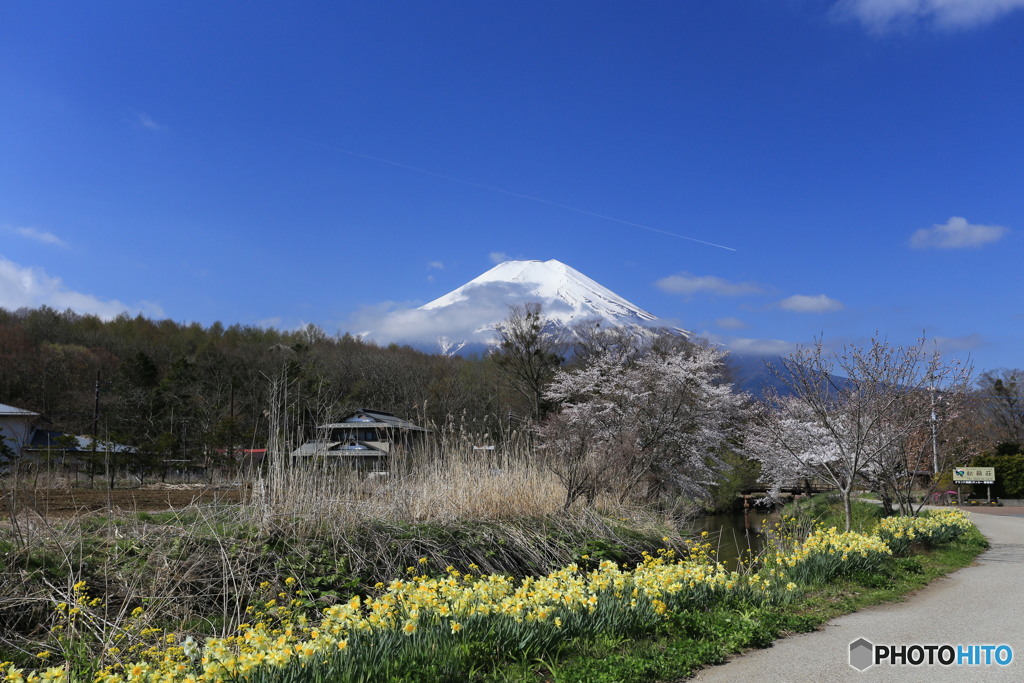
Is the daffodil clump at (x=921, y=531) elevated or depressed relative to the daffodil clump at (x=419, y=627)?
depressed

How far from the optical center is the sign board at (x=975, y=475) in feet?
100

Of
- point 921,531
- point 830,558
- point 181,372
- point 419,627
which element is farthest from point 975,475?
point 181,372

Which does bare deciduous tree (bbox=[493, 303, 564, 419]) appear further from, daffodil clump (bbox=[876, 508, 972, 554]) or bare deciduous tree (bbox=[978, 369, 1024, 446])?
bare deciduous tree (bbox=[978, 369, 1024, 446])

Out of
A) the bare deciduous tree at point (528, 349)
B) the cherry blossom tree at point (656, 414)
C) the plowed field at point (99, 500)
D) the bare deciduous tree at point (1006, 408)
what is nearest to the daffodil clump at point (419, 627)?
the plowed field at point (99, 500)

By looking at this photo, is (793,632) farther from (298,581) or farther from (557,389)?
(557,389)

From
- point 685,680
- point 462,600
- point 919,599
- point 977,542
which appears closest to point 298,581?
point 462,600

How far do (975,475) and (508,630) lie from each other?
33534mm

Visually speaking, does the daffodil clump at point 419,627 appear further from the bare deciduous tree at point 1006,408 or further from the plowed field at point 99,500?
the bare deciduous tree at point 1006,408

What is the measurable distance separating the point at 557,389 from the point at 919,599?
75.0 feet

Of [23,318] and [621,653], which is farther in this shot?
[23,318]

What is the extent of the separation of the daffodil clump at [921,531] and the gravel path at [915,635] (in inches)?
48.0

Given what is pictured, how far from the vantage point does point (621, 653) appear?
4.85 m

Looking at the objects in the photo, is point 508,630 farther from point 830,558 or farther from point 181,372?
point 181,372

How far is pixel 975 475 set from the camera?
30.9 meters
